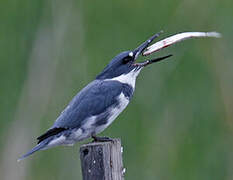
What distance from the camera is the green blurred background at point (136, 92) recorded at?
4.05 m

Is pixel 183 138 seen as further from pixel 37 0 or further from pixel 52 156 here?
pixel 37 0

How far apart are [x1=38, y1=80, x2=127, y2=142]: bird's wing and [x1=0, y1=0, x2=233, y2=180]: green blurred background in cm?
69

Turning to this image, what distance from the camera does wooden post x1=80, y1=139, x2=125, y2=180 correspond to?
8.71 ft

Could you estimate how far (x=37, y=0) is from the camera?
4090 mm

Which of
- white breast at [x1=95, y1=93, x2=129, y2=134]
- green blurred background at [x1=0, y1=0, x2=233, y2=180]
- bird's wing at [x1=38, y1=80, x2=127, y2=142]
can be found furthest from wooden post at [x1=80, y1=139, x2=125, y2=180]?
green blurred background at [x1=0, y1=0, x2=233, y2=180]

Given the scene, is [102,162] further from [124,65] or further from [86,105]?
[124,65]

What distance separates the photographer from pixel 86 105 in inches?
127

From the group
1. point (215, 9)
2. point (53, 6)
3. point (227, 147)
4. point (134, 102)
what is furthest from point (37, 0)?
point (227, 147)

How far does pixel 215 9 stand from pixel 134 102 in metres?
0.84

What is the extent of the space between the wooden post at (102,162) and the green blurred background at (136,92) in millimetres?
1312

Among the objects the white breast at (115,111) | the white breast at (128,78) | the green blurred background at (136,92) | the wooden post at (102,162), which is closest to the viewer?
the wooden post at (102,162)

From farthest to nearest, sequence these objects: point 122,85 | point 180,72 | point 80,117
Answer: point 180,72 < point 122,85 < point 80,117

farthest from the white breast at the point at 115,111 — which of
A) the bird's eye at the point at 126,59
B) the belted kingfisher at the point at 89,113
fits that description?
the bird's eye at the point at 126,59

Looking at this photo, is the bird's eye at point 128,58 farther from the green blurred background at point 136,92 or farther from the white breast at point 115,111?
the green blurred background at point 136,92
